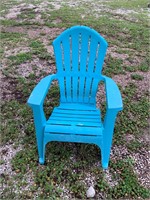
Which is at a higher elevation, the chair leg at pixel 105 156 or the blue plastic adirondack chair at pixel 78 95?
the blue plastic adirondack chair at pixel 78 95

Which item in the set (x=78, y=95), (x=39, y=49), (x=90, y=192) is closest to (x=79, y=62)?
(x=78, y=95)

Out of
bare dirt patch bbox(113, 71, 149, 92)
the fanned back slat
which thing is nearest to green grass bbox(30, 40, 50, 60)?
bare dirt patch bbox(113, 71, 149, 92)

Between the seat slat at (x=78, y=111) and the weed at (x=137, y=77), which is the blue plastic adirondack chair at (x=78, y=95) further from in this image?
the weed at (x=137, y=77)

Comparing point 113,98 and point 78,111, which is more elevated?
point 113,98

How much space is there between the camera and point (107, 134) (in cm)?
182

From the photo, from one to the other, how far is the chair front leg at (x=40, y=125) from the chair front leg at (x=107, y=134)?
1.70 ft

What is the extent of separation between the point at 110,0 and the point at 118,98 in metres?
7.04

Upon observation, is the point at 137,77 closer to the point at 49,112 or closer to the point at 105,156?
the point at 49,112

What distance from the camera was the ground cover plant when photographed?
5.99ft

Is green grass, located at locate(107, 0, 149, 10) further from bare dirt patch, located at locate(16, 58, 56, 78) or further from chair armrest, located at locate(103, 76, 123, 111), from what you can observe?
chair armrest, located at locate(103, 76, 123, 111)

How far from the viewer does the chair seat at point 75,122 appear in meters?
1.82

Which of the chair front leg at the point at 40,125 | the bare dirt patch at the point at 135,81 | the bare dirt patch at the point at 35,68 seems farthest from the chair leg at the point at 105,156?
the bare dirt patch at the point at 35,68

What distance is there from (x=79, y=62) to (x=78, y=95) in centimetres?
35

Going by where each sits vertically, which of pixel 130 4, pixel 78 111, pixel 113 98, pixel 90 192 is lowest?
pixel 90 192
